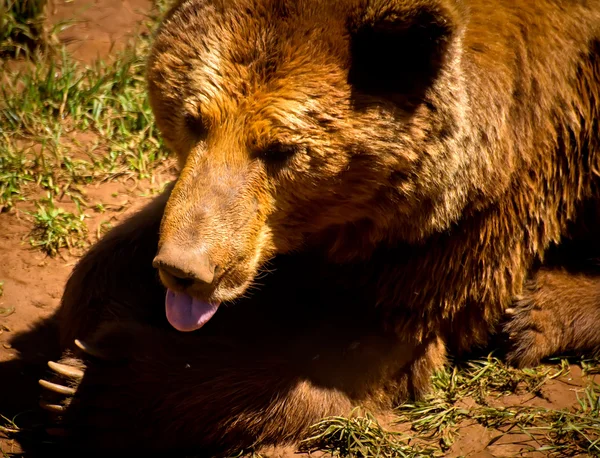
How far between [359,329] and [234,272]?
996mm

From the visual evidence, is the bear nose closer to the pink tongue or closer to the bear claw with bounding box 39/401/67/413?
the pink tongue

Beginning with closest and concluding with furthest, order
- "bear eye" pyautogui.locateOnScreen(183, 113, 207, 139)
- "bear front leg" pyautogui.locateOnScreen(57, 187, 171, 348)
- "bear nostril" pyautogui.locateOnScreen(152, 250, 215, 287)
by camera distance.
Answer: "bear nostril" pyautogui.locateOnScreen(152, 250, 215, 287), "bear eye" pyautogui.locateOnScreen(183, 113, 207, 139), "bear front leg" pyautogui.locateOnScreen(57, 187, 171, 348)

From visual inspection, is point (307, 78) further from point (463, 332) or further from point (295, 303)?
point (463, 332)

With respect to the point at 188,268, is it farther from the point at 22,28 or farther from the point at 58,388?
the point at 22,28

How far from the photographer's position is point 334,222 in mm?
3586

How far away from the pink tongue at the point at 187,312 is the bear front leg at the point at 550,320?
1.73 metres

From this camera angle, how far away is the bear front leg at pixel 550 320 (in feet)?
14.0

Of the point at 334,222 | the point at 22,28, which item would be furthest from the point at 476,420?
the point at 22,28

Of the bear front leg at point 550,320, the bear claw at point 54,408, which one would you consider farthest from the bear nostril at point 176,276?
the bear front leg at point 550,320

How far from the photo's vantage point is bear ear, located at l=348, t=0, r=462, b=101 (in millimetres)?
3064

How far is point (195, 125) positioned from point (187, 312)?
0.81 meters

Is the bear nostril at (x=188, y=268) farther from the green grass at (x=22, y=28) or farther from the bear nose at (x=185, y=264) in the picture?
the green grass at (x=22, y=28)

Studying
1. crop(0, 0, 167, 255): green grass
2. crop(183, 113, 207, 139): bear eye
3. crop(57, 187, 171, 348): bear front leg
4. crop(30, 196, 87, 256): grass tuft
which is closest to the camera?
crop(183, 113, 207, 139): bear eye

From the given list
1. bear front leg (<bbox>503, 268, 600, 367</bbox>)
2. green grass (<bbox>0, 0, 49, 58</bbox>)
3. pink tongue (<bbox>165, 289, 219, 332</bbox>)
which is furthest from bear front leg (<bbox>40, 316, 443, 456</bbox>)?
green grass (<bbox>0, 0, 49, 58</bbox>)
